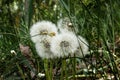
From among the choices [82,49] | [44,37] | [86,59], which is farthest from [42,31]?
[86,59]

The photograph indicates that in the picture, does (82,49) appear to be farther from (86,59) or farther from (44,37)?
(86,59)

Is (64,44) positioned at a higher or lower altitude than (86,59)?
higher

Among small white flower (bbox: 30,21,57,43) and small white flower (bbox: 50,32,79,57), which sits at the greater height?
small white flower (bbox: 30,21,57,43)

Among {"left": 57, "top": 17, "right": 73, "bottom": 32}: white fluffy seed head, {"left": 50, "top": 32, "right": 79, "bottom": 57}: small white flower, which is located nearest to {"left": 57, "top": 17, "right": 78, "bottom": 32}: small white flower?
{"left": 57, "top": 17, "right": 73, "bottom": 32}: white fluffy seed head

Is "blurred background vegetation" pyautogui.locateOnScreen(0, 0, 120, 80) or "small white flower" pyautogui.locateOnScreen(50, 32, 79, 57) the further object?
"blurred background vegetation" pyautogui.locateOnScreen(0, 0, 120, 80)

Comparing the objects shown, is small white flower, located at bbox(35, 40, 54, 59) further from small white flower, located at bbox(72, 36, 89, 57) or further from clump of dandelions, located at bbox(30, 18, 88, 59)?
small white flower, located at bbox(72, 36, 89, 57)

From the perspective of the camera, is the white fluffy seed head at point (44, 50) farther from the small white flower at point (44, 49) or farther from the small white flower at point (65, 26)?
the small white flower at point (65, 26)
